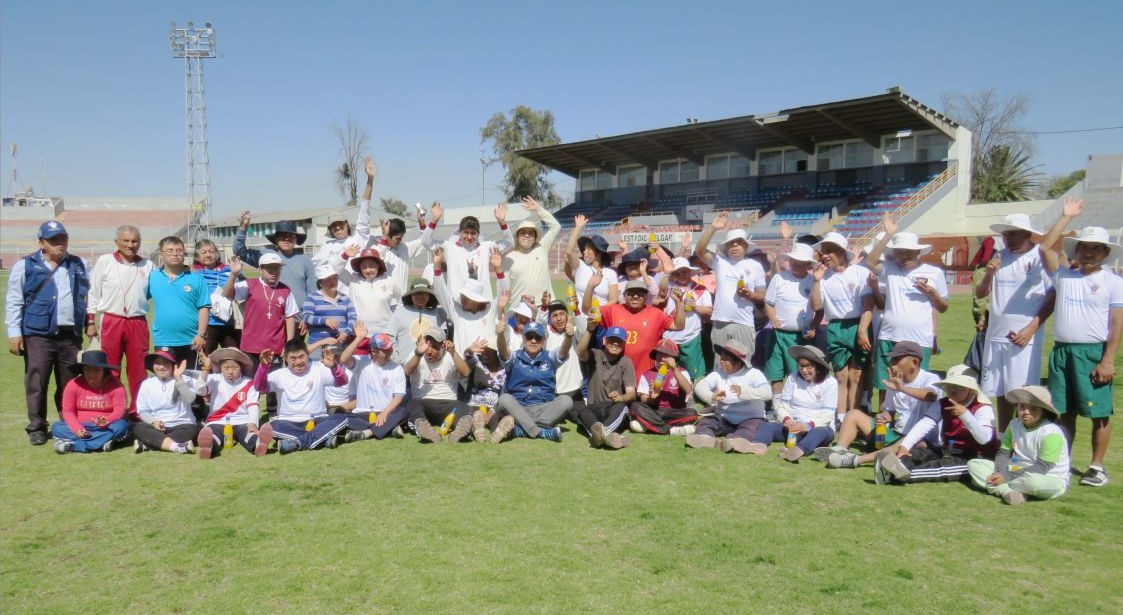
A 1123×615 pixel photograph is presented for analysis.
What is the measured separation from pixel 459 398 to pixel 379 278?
1.44 metres

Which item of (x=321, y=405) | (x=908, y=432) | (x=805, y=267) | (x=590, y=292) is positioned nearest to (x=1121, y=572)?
(x=908, y=432)

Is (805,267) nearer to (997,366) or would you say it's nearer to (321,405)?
(997,366)

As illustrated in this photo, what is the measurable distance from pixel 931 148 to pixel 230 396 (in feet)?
112

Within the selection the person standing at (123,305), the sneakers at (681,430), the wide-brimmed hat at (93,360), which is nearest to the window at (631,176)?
the sneakers at (681,430)

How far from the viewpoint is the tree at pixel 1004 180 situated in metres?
45.6

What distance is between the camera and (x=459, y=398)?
7219mm

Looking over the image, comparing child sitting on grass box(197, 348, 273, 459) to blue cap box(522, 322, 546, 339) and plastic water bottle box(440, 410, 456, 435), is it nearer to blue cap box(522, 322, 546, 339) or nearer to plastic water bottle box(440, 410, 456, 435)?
plastic water bottle box(440, 410, 456, 435)

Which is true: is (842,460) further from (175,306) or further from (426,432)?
(175,306)

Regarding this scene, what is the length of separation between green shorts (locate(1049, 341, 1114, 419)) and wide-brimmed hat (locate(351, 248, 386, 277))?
570cm

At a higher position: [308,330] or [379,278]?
[379,278]

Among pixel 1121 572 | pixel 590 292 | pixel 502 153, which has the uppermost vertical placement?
pixel 502 153

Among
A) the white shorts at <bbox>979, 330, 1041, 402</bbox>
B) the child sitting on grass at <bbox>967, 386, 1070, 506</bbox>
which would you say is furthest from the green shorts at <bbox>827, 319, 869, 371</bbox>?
the child sitting on grass at <bbox>967, 386, 1070, 506</bbox>

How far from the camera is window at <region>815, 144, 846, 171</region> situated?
36750 mm

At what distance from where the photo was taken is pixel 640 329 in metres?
7.28
